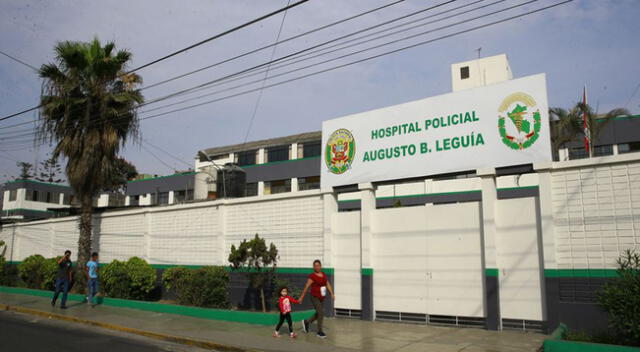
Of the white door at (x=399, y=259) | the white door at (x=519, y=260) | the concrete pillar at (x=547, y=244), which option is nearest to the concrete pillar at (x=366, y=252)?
the white door at (x=399, y=259)

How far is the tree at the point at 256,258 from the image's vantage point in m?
14.4

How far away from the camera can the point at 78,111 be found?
20188 millimetres

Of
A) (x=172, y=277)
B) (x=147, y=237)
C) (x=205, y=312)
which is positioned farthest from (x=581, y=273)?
(x=147, y=237)

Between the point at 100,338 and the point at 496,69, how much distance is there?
35.6 m

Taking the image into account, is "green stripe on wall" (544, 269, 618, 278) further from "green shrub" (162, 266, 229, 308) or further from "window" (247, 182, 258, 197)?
"window" (247, 182, 258, 197)

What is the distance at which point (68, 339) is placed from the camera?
1091 cm

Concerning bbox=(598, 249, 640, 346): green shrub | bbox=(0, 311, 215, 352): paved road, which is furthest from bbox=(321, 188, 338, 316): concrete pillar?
bbox=(598, 249, 640, 346): green shrub

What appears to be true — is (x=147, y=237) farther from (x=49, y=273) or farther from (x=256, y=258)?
(x=256, y=258)

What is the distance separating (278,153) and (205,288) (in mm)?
34624

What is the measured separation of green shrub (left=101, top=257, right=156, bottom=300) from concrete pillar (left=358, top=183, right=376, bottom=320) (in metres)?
8.69

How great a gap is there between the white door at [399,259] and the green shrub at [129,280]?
9.07m

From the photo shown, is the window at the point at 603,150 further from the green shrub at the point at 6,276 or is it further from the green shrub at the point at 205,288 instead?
the green shrub at the point at 6,276

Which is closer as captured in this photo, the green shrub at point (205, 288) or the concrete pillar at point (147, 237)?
the green shrub at point (205, 288)

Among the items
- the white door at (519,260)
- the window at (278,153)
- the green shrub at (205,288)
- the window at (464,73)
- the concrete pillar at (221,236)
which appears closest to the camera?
the white door at (519,260)
